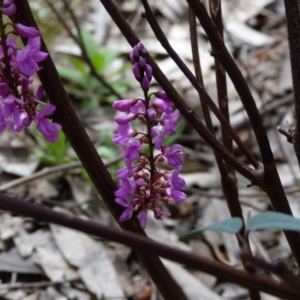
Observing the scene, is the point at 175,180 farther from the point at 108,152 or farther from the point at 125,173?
the point at 108,152

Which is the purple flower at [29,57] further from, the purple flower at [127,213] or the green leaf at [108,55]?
the green leaf at [108,55]

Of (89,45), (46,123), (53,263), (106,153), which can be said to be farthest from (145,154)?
(89,45)

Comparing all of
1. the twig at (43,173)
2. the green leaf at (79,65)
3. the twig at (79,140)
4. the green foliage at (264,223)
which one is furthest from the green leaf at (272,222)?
the green leaf at (79,65)

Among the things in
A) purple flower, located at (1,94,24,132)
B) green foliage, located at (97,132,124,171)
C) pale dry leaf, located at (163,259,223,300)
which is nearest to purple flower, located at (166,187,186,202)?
purple flower, located at (1,94,24,132)

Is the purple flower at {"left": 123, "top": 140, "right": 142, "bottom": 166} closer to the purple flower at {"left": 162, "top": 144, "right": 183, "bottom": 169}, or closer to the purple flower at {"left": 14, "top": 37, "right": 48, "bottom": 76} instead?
the purple flower at {"left": 162, "top": 144, "right": 183, "bottom": 169}

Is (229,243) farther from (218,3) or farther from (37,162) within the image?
(218,3)
